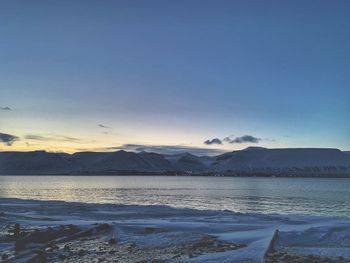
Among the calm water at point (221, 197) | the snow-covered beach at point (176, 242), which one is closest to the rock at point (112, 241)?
the snow-covered beach at point (176, 242)

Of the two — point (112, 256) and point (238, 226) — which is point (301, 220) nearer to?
point (238, 226)

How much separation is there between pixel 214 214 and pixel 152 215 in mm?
5322

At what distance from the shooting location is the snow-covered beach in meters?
17.7

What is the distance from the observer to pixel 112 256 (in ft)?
59.6

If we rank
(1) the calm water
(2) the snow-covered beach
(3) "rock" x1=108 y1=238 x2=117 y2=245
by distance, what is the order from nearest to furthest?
(2) the snow-covered beach, (3) "rock" x1=108 y1=238 x2=117 y2=245, (1) the calm water

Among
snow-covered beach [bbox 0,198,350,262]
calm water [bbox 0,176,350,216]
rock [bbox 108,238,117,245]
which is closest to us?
snow-covered beach [bbox 0,198,350,262]

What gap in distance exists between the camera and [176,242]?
21.0 m

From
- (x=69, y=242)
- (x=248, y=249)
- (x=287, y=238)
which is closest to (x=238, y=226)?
(x=287, y=238)

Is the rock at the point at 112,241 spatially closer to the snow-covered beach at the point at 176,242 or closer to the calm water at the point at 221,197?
the snow-covered beach at the point at 176,242

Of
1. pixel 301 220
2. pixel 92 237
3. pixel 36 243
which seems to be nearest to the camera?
pixel 36 243

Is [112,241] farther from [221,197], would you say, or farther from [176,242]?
[221,197]

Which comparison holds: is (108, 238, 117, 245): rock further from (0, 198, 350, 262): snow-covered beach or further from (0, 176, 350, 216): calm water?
(0, 176, 350, 216): calm water

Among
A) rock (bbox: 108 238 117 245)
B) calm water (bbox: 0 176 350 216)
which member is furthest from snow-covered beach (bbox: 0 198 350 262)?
calm water (bbox: 0 176 350 216)

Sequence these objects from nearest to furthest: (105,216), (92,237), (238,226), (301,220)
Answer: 1. (92,237)
2. (238,226)
3. (301,220)
4. (105,216)
